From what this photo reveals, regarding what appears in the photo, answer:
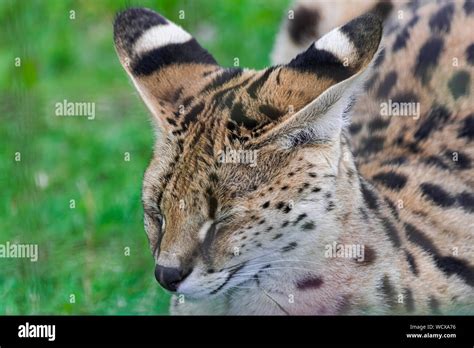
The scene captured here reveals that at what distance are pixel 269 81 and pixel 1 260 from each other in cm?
123

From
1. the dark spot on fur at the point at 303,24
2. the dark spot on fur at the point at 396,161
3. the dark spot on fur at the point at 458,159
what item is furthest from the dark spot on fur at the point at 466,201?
the dark spot on fur at the point at 303,24

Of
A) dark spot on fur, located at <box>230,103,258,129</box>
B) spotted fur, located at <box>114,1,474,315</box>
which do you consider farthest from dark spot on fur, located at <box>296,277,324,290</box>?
dark spot on fur, located at <box>230,103,258,129</box>

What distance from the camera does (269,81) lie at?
318 centimetres

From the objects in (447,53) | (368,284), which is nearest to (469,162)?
(447,53)

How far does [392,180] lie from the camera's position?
368 cm

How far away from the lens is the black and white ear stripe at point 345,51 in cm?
309

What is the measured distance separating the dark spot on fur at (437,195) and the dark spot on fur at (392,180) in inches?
2.6

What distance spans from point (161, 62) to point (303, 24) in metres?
1.19

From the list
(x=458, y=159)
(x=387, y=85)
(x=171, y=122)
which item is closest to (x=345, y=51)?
(x=171, y=122)

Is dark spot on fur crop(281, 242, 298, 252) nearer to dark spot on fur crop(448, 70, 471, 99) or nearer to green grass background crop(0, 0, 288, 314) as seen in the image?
green grass background crop(0, 0, 288, 314)

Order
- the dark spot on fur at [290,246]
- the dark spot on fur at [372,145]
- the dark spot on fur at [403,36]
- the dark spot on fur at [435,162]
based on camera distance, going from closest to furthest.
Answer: the dark spot on fur at [290,246], the dark spot on fur at [435,162], the dark spot on fur at [372,145], the dark spot on fur at [403,36]

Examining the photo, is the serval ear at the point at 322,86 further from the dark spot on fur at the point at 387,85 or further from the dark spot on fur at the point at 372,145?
the dark spot on fur at the point at 387,85

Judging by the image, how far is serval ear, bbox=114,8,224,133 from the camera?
326cm

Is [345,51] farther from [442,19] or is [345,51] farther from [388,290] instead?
[442,19]
